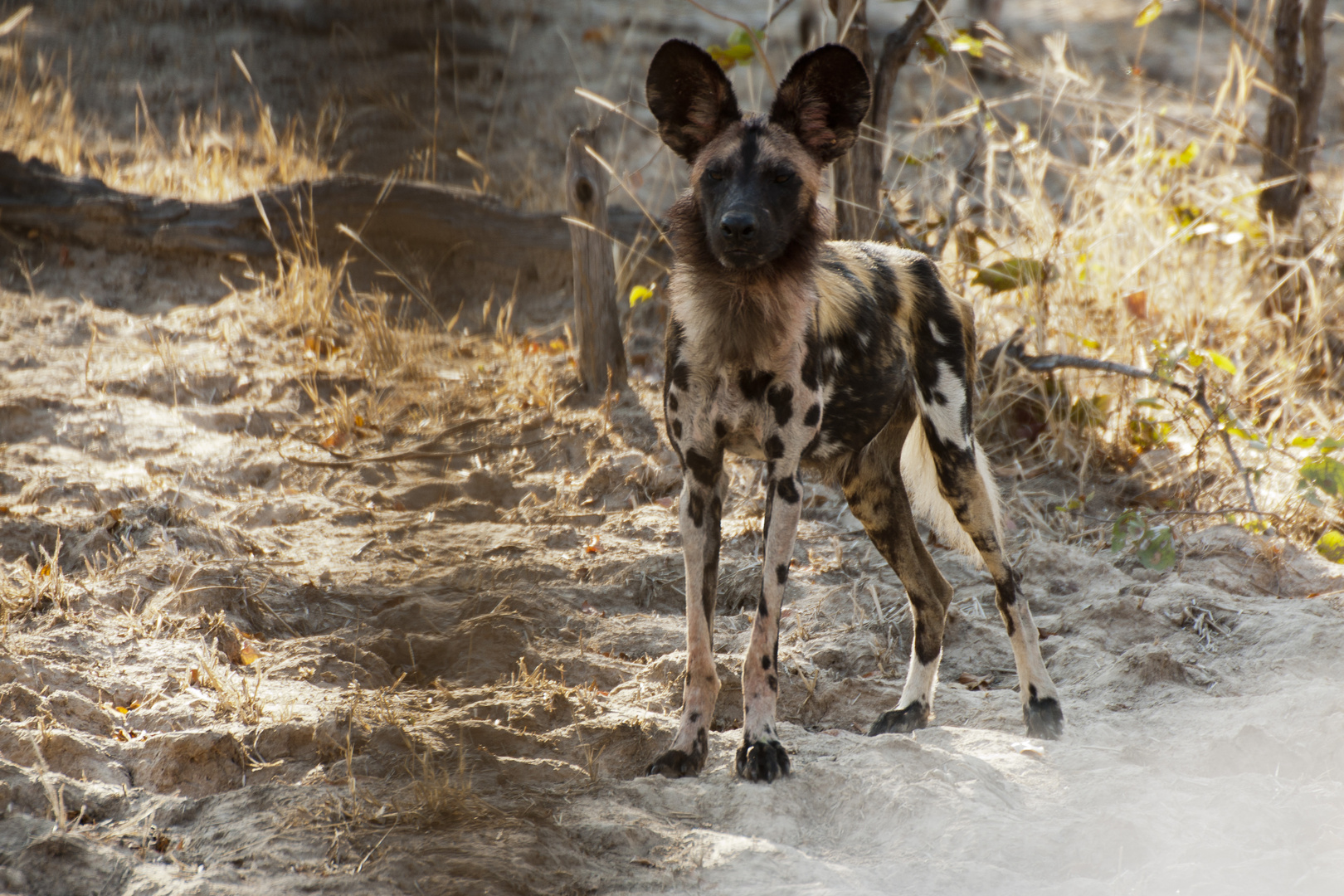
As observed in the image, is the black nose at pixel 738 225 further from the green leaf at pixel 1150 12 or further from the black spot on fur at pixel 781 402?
the green leaf at pixel 1150 12

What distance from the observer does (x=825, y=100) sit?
2963 mm

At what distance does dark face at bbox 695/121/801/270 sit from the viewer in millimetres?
2709

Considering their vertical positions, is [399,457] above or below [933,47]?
below

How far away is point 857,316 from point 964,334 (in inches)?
20.4

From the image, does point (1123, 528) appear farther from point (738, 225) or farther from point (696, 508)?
point (738, 225)

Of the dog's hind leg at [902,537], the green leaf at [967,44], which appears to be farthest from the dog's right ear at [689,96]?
the green leaf at [967,44]

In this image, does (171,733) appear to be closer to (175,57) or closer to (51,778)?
(51,778)

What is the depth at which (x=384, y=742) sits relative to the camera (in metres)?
2.71

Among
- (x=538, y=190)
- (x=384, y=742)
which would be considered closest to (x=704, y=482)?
(x=384, y=742)

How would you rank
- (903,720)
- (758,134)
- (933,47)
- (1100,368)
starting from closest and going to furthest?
(758,134) → (903,720) → (1100,368) → (933,47)

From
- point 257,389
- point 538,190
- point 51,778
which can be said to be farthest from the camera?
point 538,190

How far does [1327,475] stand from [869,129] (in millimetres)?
2304

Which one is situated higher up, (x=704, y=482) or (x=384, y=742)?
(x=704, y=482)

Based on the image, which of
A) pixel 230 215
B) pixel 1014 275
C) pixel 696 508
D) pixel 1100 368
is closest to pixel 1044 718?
pixel 696 508
